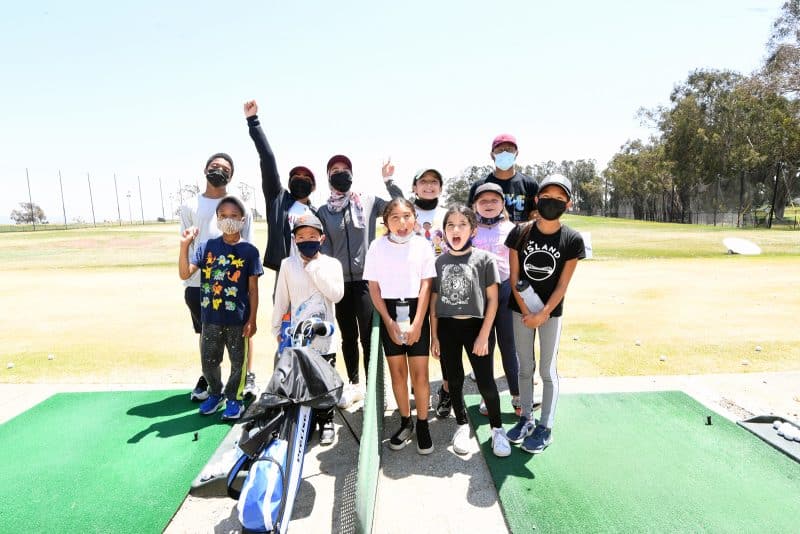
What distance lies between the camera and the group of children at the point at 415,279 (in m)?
3.46

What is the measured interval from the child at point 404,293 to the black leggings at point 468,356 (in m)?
0.16

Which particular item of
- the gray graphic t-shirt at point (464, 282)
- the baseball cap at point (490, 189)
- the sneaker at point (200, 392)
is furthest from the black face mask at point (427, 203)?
the sneaker at point (200, 392)

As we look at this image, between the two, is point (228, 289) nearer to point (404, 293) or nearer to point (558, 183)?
point (404, 293)

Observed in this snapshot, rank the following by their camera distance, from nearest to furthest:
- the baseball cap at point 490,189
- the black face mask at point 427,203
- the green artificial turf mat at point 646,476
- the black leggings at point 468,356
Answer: the green artificial turf mat at point 646,476
the black leggings at point 468,356
the baseball cap at point 490,189
the black face mask at point 427,203

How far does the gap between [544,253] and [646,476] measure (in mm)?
1716

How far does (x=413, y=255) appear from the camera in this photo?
3471 millimetres

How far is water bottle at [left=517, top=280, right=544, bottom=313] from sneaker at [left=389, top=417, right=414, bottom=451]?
134cm

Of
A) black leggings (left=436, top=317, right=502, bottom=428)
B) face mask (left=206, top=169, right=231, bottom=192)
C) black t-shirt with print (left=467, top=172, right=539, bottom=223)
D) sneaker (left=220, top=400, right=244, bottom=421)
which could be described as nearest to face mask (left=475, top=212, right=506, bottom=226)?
black t-shirt with print (left=467, top=172, right=539, bottom=223)

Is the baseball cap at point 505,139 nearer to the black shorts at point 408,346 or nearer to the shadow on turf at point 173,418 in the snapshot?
the black shorts at point 408,346

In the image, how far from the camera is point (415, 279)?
3.47 m

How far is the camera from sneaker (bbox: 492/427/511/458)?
3453mm

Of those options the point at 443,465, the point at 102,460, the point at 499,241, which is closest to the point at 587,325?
the point at 499,241

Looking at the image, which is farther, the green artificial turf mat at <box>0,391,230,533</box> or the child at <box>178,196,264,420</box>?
the child at <box>178,196,264,420</box>

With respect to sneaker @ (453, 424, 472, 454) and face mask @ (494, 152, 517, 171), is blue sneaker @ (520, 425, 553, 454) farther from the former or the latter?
face mask @ (494, 152, 517, 171)
